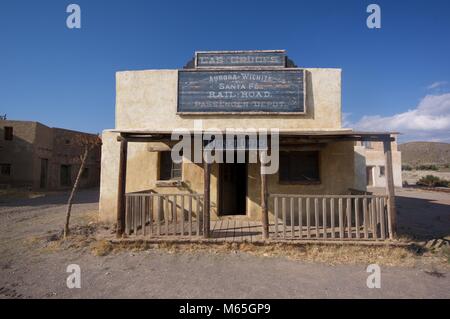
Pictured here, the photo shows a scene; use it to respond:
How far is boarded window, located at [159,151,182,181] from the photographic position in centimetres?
786

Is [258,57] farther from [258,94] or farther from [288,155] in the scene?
[288,155]

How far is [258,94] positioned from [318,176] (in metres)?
3.15

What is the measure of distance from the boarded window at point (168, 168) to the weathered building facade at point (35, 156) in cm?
1340

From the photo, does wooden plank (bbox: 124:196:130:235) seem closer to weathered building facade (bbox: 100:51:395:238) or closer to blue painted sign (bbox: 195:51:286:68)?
weathered building facade (bbox: 100:51:395:238)

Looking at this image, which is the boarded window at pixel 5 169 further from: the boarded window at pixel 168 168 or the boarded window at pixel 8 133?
the boarded window at pixel 168 168

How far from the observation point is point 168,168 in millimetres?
7895

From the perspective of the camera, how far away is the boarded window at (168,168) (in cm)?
786

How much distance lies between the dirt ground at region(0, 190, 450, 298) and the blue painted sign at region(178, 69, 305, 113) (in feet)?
13.8

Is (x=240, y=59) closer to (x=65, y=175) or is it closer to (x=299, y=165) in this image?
(x=299, y=165)

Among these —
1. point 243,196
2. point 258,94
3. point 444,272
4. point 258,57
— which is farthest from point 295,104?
point 444,272
